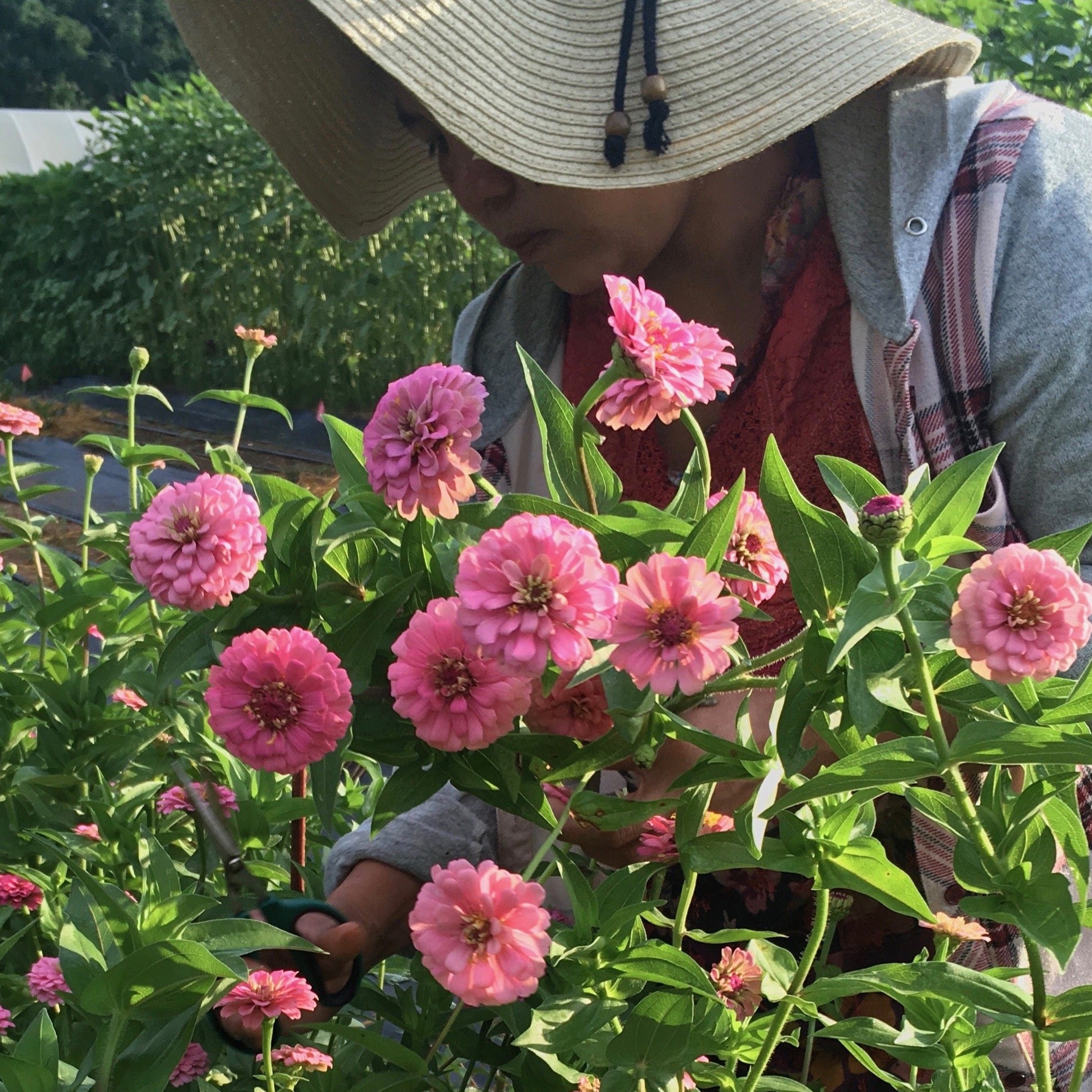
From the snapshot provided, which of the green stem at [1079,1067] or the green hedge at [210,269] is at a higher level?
the green stem at [1079,1067]

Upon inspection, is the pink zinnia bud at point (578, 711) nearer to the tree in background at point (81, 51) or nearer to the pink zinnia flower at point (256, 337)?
the pink zinnia flower at point (256, 337)

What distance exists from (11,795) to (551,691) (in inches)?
31.1

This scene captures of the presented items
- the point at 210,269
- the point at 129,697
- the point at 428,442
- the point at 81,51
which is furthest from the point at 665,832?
the point at 81,51

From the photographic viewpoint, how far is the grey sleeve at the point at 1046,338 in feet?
3.09

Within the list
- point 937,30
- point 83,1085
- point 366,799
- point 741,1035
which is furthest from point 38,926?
point 937,30

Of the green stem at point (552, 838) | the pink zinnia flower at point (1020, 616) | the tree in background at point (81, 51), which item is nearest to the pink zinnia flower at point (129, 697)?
the green stem at point (552, 838)

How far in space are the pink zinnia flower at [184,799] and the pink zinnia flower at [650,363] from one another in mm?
632

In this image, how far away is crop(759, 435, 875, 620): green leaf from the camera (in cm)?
60

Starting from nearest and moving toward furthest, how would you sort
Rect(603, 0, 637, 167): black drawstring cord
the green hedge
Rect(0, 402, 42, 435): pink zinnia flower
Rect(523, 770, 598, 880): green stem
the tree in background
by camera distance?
Rect(523, 770, 598, 880): green stem < Rect(603, 0, 637, 167): black drawstring cord < Rect(0, 402, 42, 435): pink zinnia flower < the green hedge < the tree in background

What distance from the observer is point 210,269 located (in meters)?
7.41

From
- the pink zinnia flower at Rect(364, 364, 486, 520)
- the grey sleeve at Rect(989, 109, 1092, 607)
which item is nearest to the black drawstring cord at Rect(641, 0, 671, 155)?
the grey sleeve at Rect(989, 109, 1092, 607)

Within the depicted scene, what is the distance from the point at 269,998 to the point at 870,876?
1.23 feet

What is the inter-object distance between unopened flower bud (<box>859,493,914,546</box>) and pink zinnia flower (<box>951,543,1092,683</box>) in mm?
38

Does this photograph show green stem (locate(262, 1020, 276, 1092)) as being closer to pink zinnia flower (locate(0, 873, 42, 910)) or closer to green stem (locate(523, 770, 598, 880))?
green stem (locate(523, 770, 598, 880))
